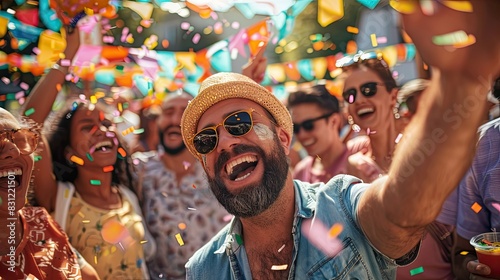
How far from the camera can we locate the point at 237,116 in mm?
2762

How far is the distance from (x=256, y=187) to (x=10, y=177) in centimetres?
129

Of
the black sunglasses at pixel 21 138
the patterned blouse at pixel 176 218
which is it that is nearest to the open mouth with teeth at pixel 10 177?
the black sunglasses at pixel 21 138

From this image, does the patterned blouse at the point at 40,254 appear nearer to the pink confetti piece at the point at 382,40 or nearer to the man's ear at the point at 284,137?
the man's ear at the point at 284,137

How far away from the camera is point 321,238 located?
246 centimetres

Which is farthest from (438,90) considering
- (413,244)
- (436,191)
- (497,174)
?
(497,174)

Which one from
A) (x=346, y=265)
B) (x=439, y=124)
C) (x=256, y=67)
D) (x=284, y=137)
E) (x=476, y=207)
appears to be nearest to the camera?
(x=439, y=124)

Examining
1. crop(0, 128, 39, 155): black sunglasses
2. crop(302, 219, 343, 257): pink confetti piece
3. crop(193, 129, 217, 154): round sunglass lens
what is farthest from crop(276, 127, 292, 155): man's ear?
crop(0, 128, 39, 155): black sunglasses

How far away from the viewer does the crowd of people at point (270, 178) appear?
161 cm

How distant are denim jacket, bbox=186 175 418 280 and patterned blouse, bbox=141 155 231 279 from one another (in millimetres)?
1536

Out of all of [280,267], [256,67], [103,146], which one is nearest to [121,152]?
[103,146]

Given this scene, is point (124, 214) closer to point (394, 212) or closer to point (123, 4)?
point (123, 4)

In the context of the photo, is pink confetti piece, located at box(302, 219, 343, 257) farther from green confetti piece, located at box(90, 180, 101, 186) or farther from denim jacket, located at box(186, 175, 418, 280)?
green confetti piece, located at box(90, 180, 101, 186)

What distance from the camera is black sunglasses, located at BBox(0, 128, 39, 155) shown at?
2967 mm

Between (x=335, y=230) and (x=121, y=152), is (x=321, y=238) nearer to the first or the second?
(x=335, y=230)
